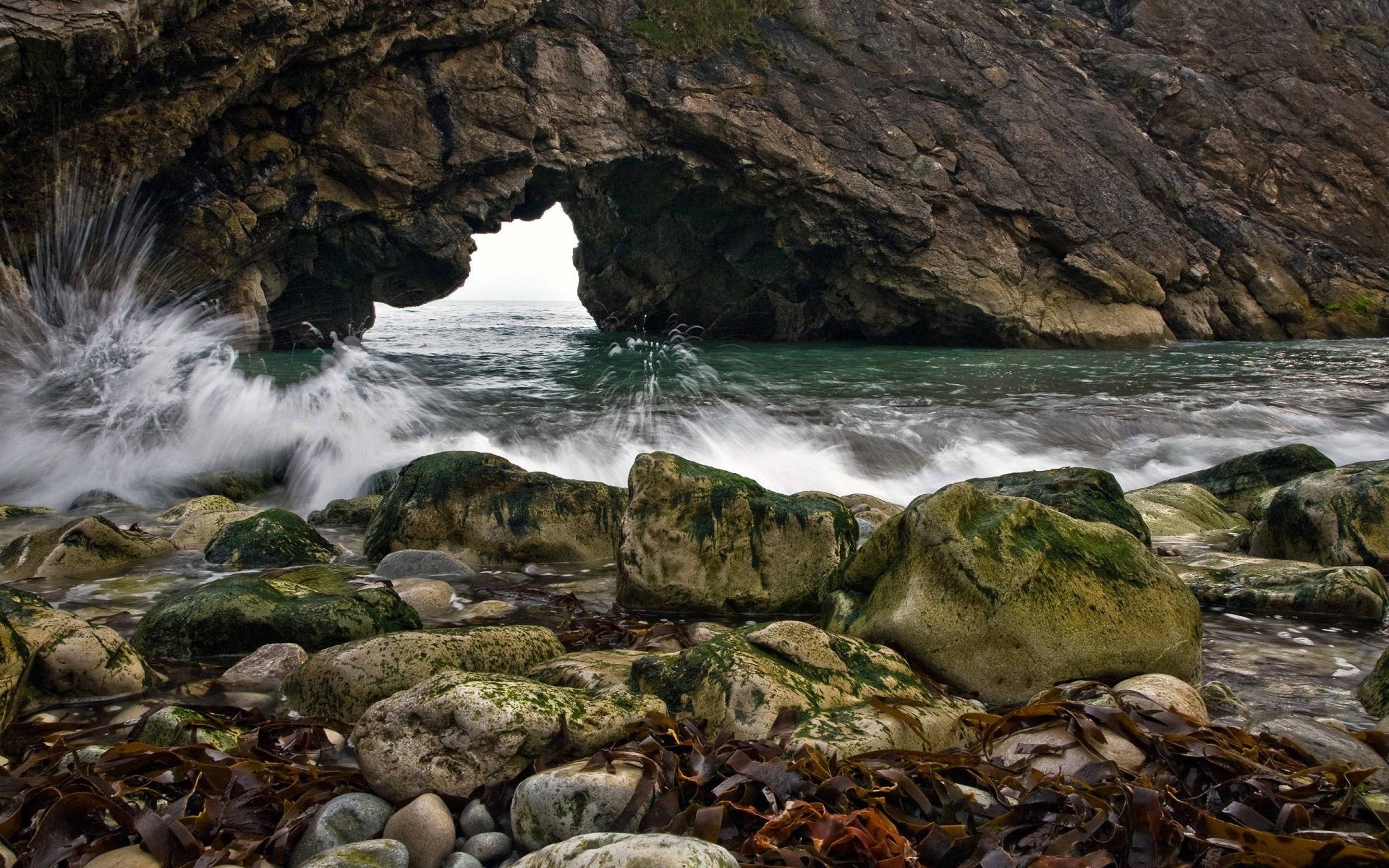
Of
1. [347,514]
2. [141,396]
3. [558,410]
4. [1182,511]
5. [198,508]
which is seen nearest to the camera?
[198,508]

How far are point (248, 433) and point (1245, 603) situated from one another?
33.8 feet

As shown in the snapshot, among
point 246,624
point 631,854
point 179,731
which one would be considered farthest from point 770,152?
point 631,854

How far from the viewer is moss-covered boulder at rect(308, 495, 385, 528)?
7820mm

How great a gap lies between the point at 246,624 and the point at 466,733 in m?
2.04

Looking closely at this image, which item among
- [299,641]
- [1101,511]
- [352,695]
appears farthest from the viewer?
[1101,511]

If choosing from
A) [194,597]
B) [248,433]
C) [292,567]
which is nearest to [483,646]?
[194,597]

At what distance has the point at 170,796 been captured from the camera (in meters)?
2.73

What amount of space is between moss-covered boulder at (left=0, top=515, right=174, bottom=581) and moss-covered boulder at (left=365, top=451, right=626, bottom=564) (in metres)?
1.52

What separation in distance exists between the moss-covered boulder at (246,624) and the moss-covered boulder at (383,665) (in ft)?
1.77

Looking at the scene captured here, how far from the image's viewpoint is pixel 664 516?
5281 mm

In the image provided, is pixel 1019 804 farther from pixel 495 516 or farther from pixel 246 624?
pixel 495 516

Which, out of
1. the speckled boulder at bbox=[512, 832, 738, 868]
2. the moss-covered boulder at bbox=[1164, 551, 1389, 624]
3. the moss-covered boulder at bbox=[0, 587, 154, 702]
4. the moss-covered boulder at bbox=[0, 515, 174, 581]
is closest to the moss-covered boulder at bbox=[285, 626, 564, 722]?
the moss-covered boulder at bbox=[0, 587, 154, 702]

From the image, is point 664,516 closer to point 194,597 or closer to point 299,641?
point 299,641

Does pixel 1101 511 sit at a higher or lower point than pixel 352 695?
higher
